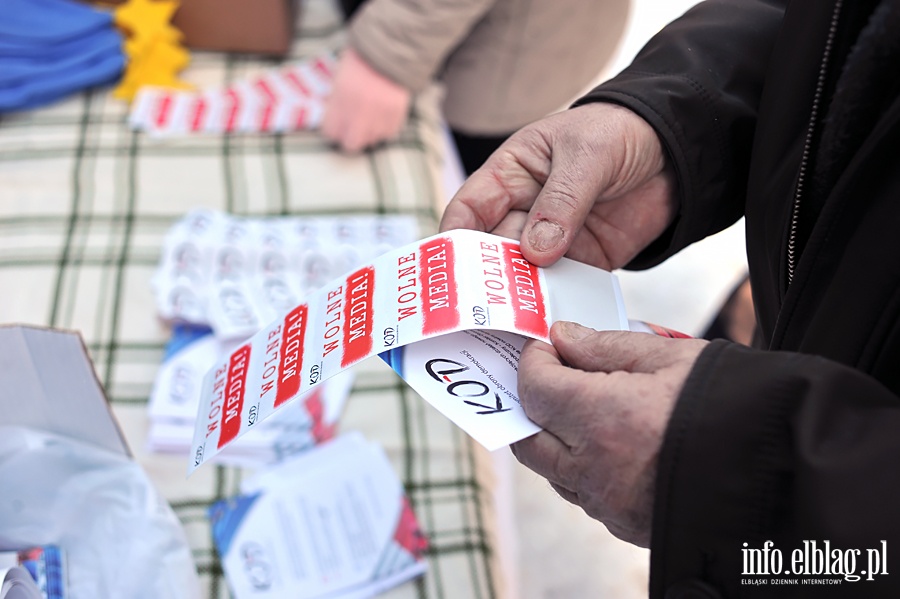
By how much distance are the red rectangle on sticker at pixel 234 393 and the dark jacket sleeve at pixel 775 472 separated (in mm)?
347

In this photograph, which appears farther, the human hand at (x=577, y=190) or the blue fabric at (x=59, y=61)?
the blue fabric at (x=59, y=61)

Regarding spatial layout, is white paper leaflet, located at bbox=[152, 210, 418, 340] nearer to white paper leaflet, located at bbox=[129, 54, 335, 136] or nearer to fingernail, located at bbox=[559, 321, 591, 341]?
white paper leaflet, located at bbox=[129, 54, 335, 136]

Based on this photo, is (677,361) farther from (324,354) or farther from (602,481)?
(324,354)

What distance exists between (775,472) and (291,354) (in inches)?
15.3

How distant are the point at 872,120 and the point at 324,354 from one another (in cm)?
45

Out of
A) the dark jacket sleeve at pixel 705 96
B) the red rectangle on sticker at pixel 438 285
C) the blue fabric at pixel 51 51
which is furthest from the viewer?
the blue fabric at pixel 51 51

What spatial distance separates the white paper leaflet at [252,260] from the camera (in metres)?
1.14

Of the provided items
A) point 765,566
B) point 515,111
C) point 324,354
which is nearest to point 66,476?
point 324,354

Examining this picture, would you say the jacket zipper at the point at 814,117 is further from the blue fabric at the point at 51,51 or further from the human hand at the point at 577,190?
the blue fabric at the point at 51,51

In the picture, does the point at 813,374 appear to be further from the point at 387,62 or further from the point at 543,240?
A: the point at 387,62

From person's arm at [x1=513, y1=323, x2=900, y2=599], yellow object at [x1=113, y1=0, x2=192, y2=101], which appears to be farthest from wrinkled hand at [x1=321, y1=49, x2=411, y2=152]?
person's arm at [x1=513, y1=323, x2=900, y2=599]

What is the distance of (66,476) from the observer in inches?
29.4

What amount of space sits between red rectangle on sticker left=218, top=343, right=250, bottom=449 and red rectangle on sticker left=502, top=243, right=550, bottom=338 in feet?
0.80

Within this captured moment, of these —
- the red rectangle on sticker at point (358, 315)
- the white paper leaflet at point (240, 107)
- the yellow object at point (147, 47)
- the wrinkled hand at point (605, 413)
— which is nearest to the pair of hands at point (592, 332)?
the wrinkled hand at point (605, 413)
